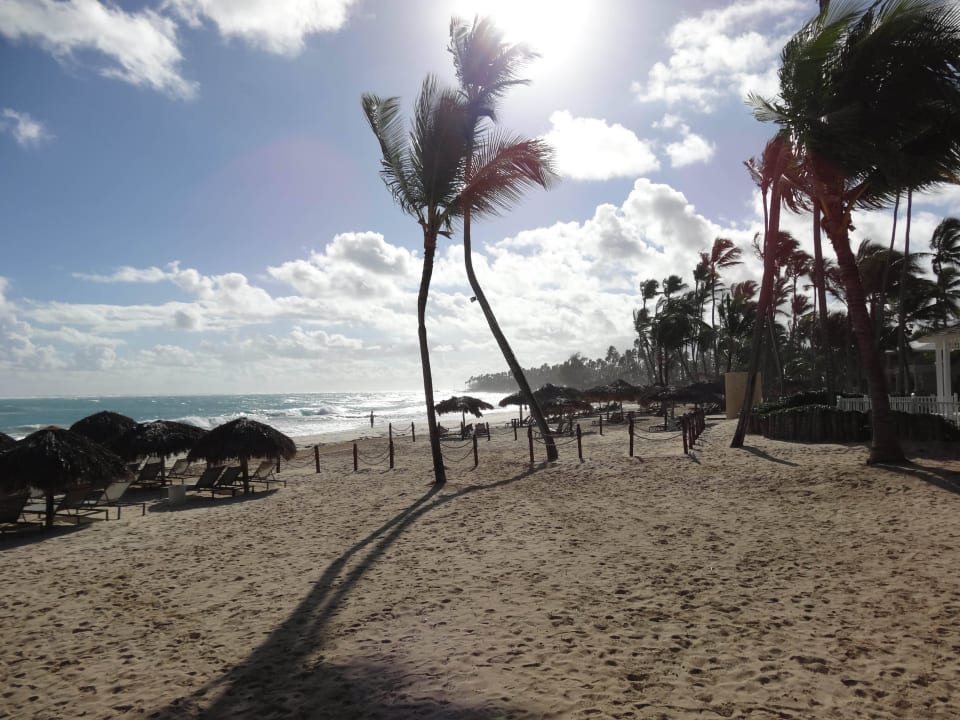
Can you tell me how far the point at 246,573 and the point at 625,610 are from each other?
15.0 feet

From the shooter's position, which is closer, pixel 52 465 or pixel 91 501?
pixel 52 465

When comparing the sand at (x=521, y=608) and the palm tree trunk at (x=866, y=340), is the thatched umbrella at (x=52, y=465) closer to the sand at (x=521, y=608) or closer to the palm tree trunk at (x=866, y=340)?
the sand at (x=521, y=608)

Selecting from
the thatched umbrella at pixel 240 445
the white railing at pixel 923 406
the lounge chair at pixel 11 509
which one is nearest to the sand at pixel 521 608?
the lounge chair at pixel 11 509

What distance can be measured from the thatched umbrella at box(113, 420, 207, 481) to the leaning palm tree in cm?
1537

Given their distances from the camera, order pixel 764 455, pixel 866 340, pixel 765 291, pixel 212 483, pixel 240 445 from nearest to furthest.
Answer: pixel 866 340, pixel 764 455, pixel 212 483, pixel 240 445, pixel 765 291

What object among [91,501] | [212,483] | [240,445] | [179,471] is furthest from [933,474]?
[179,471]

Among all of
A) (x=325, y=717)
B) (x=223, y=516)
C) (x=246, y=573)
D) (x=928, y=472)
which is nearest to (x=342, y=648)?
(x=325, y=717)

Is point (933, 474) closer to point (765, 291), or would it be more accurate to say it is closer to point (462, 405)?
point (765, 291)

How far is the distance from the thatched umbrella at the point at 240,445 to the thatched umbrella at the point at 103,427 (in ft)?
13.6

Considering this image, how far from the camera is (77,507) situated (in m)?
10.7

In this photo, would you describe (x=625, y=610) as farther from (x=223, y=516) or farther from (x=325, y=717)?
(x=223, y=516)

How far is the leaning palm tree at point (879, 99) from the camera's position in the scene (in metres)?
9.27

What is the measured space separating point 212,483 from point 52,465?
4135 mm

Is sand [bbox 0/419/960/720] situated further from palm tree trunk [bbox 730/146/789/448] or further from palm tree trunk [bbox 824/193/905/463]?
palm tree trunk [bbox 730/146/789/448]
